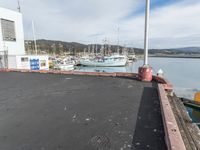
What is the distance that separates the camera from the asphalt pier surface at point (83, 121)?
2.45m

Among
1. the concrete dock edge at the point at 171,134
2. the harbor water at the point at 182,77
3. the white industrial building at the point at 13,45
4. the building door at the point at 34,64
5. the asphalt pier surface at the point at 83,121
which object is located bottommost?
the harbor water at the point at 182,77

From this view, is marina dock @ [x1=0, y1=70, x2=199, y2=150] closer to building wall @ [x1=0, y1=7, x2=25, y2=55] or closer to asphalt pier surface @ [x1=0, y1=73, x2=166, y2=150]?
asphalt pier surface @ [x1=0, y1=73, x2=166, y2=150]

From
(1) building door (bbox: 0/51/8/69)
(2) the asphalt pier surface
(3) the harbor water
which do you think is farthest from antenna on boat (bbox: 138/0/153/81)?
(1) building door (bbox: 0/51/8/69)

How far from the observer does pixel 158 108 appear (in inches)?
146

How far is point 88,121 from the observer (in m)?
3.17

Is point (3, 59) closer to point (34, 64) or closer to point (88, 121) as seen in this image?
point (34, 64)

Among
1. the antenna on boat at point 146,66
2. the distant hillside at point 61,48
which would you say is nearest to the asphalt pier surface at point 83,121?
the antenna on boat at point 146,66

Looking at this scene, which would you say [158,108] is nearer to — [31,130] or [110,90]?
[110,90]

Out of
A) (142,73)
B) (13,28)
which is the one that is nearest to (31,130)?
(142,73)

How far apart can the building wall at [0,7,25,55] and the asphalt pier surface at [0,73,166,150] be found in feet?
55.8

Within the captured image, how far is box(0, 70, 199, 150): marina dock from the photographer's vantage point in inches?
95.6

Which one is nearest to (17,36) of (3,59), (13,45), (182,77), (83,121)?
(13,45)

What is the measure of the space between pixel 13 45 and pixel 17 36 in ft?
4.94

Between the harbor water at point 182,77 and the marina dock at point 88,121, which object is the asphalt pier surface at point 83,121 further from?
the harbor water at point 182,77
